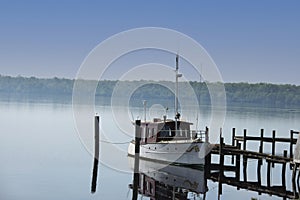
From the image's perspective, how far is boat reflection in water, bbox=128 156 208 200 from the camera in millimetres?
36531

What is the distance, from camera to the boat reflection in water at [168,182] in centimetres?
3653

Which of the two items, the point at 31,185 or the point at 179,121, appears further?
the point at 179,121

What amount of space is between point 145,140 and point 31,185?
14.3 metres

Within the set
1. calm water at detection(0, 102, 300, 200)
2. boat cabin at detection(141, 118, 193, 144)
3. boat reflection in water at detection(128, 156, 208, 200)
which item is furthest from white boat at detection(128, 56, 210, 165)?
calm water at detection(0, 102, 300, 200)

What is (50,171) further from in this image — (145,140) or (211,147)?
(211,147)

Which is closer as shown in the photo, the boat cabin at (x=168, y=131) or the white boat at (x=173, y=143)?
the white boat at (x=173, y=143)

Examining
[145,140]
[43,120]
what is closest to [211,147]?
[145,140]

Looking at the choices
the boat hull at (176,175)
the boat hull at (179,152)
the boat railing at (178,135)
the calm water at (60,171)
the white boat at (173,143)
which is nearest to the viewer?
the calm water at (60,171)

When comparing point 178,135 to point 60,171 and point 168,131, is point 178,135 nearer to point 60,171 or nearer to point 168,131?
point 168,131

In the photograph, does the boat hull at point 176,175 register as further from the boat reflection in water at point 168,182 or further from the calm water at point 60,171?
the calm water at point 60,171

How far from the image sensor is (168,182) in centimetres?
4069

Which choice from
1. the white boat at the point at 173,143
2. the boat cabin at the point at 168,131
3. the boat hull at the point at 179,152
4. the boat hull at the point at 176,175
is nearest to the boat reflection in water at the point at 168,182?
the boat hull at the point at 176,175

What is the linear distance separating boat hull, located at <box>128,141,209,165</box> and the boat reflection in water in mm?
517

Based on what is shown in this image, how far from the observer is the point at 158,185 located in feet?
129
